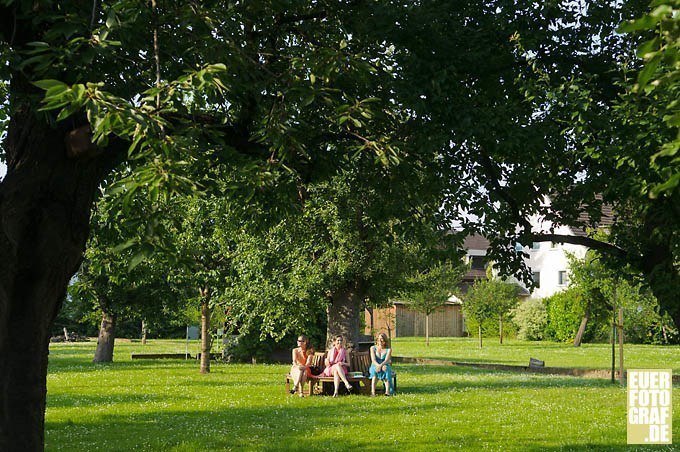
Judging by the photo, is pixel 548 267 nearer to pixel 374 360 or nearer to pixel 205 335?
pixel 205 335

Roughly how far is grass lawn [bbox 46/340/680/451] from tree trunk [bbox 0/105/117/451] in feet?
12.7

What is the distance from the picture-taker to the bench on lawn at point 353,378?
66.6 ft

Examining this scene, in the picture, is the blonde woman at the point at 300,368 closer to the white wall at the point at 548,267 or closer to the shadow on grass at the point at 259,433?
the shadow on grass at the point at 259,433

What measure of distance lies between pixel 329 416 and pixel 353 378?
4.43 meters

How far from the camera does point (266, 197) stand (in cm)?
885

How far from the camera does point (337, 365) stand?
1997 centimetres

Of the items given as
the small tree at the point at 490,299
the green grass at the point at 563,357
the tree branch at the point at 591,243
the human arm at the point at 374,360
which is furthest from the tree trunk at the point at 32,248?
the small tree at the point at 490,299

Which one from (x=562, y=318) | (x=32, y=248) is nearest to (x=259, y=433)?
(x=32, y=248)

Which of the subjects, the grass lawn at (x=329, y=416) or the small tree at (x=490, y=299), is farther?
the small tree at (x=490, y=299)

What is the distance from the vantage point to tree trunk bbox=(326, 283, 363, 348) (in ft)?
91.4

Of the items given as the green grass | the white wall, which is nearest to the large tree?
the green grass

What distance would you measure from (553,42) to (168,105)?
22.1ft

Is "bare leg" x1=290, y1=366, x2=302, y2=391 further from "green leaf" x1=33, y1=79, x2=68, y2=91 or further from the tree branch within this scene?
"green leaf" x1=33, y1=79, x2=68, y2=91

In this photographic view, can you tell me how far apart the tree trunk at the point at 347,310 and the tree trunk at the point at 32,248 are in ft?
64.6
